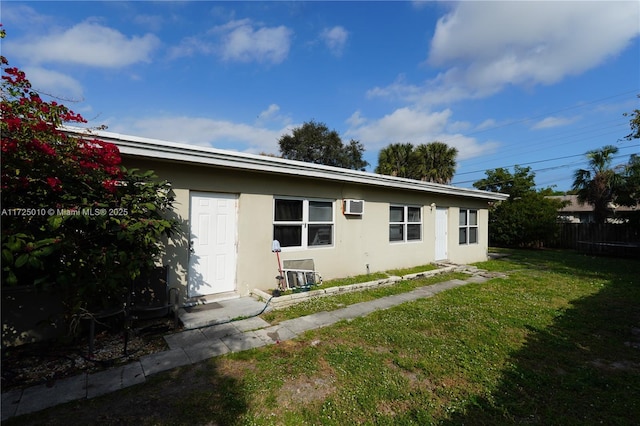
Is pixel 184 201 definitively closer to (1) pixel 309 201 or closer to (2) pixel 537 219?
(1) pixel 309 201

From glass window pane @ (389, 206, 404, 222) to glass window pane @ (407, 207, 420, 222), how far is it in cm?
32

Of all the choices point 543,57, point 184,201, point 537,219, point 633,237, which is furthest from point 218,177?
point 633,237

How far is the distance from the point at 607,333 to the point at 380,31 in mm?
9237

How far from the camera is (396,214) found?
908 cm

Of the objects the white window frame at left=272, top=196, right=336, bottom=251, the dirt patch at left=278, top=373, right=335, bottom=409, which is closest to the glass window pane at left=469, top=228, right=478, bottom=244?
the white window frame at left=272, top=196, right=336, bottom=251

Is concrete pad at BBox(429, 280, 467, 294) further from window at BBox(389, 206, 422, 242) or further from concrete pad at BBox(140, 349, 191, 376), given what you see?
concrete pad at BBox(140, 349, 191, 376)

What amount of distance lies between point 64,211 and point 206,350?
2.20 metres

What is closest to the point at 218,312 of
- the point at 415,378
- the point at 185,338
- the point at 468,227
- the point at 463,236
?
the point at 185,338

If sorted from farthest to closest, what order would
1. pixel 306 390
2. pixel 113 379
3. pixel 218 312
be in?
1. pixel 218 312
2. pixel 113 379
3. pixel 306 390

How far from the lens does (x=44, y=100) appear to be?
123 inches

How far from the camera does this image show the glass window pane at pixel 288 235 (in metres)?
6.50

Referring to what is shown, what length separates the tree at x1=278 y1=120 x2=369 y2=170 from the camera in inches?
1177

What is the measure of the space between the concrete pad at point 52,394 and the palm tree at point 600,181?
74.5 ft

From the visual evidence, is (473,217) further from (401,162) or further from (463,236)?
(401,162)
